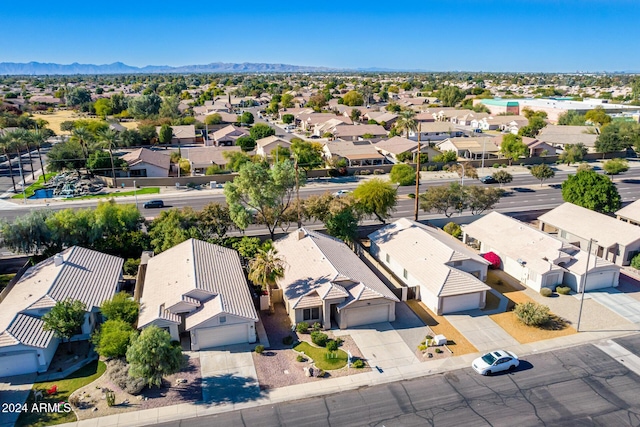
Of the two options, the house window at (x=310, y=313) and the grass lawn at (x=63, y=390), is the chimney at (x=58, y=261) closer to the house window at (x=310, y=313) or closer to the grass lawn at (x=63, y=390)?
the grass lawn at (x=63, y=390)

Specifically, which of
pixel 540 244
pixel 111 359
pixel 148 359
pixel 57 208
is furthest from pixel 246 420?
pixel 57 208

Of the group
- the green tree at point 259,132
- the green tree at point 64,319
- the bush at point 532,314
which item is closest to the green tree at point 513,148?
the green tree at point 259,132

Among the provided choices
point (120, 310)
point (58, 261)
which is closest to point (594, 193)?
point (120, 310)

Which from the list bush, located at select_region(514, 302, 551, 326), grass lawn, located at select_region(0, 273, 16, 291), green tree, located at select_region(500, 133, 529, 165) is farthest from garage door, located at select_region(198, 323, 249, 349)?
green tree, located at select_region(500, 133, 529, 165)

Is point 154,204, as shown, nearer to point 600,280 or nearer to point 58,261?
point 58,261

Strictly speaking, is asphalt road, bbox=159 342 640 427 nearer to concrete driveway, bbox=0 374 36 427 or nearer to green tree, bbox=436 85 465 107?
concrete driveway, bbox=0 374 36 427

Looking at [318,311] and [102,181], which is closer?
[318,311]

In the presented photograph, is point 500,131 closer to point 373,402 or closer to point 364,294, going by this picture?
point 364,294
